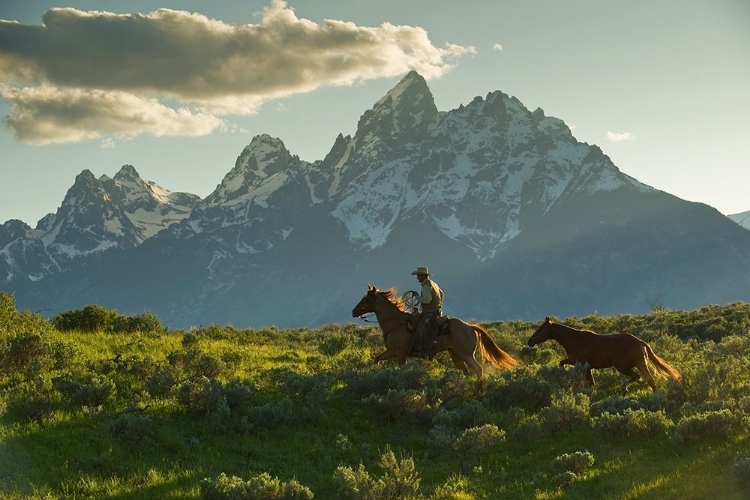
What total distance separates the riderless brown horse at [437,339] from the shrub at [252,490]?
836cm

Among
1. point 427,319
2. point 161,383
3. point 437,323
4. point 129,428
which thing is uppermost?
point 427,319

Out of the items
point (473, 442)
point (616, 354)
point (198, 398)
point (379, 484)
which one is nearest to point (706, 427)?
point (473, 442)

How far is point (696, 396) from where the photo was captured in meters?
14.4

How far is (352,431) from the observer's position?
45.1 ft

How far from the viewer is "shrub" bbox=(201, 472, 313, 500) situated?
911 centimetres

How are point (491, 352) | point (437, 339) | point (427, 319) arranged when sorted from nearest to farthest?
point (437, 339), point (427, 319), point (491, 352)

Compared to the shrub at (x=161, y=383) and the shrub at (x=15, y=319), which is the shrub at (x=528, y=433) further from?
the shrub at (x=15, y=319)

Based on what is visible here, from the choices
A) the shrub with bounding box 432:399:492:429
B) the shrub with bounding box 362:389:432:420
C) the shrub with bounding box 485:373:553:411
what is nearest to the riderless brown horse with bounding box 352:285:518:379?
the shrub with bounding box 485:373:553:411

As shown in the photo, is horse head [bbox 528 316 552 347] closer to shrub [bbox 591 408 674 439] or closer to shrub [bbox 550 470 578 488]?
shrub [bbox 591 408 674 439]

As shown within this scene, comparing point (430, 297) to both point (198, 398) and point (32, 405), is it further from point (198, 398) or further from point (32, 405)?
point (32, 405)

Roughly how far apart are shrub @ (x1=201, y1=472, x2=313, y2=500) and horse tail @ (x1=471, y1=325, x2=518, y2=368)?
9.90m

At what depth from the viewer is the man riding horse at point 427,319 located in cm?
1825

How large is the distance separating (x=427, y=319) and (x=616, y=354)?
15.7 ft

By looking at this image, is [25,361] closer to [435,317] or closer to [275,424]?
[275,424]
